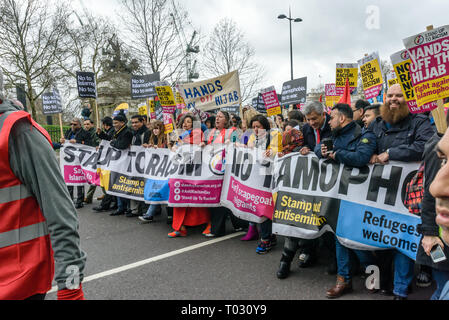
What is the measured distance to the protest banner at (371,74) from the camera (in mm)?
7652

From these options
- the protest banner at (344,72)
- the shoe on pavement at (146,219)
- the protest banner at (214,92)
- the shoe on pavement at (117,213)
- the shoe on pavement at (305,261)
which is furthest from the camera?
the protest banner at (344,72)

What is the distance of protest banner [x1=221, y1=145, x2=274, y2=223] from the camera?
4.69 metres

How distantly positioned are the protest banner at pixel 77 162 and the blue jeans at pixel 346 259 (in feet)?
20.2

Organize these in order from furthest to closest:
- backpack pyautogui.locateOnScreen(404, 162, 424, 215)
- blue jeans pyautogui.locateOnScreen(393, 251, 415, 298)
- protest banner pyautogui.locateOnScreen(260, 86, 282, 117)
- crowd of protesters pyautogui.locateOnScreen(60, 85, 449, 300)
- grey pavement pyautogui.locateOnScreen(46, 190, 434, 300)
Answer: protest banner pyautogui.locateOnScreen(260, 86, 282, 117), grey pavement pyautogui.locateOnScreen(46, 190, 434, 300), blue jeans pyautogui.locateOnScreen(393, 251, 415, 298), backpack pyautogui.locateOnScreen(404, 162, 424, 215), crowd of protesters pyautogui.locateOnScreen(60, 85, 449, 300)

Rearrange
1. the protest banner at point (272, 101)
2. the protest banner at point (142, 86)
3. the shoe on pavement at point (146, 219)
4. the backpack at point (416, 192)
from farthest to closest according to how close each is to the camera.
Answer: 1. the protest banner at point (272, 101)
2. the protest banner at point (142, 86)
3. the shoe on pavement at point (146, 219)
4. the backpack at point (416, 192)

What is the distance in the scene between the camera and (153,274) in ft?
12.8

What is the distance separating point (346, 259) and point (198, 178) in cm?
278

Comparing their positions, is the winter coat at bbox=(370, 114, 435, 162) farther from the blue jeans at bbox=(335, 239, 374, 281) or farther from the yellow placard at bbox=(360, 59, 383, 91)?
the yellow placard at bbox=(360, 59, 383, 91)

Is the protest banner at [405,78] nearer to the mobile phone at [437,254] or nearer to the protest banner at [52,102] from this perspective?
the mobile phone at [437,254]

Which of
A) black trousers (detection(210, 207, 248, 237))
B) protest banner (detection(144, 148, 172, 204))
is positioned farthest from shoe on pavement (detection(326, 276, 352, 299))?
protest banner (detection(144, 148, 172, 204))

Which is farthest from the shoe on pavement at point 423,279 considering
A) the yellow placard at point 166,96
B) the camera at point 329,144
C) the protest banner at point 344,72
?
the protest banner at point 344,72

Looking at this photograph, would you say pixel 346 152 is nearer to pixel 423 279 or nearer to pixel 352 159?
pixel 352 159

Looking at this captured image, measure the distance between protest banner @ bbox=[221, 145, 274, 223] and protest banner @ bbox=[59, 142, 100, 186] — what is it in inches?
159

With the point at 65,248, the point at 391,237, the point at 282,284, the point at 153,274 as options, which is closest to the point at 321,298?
the point at 282,284
